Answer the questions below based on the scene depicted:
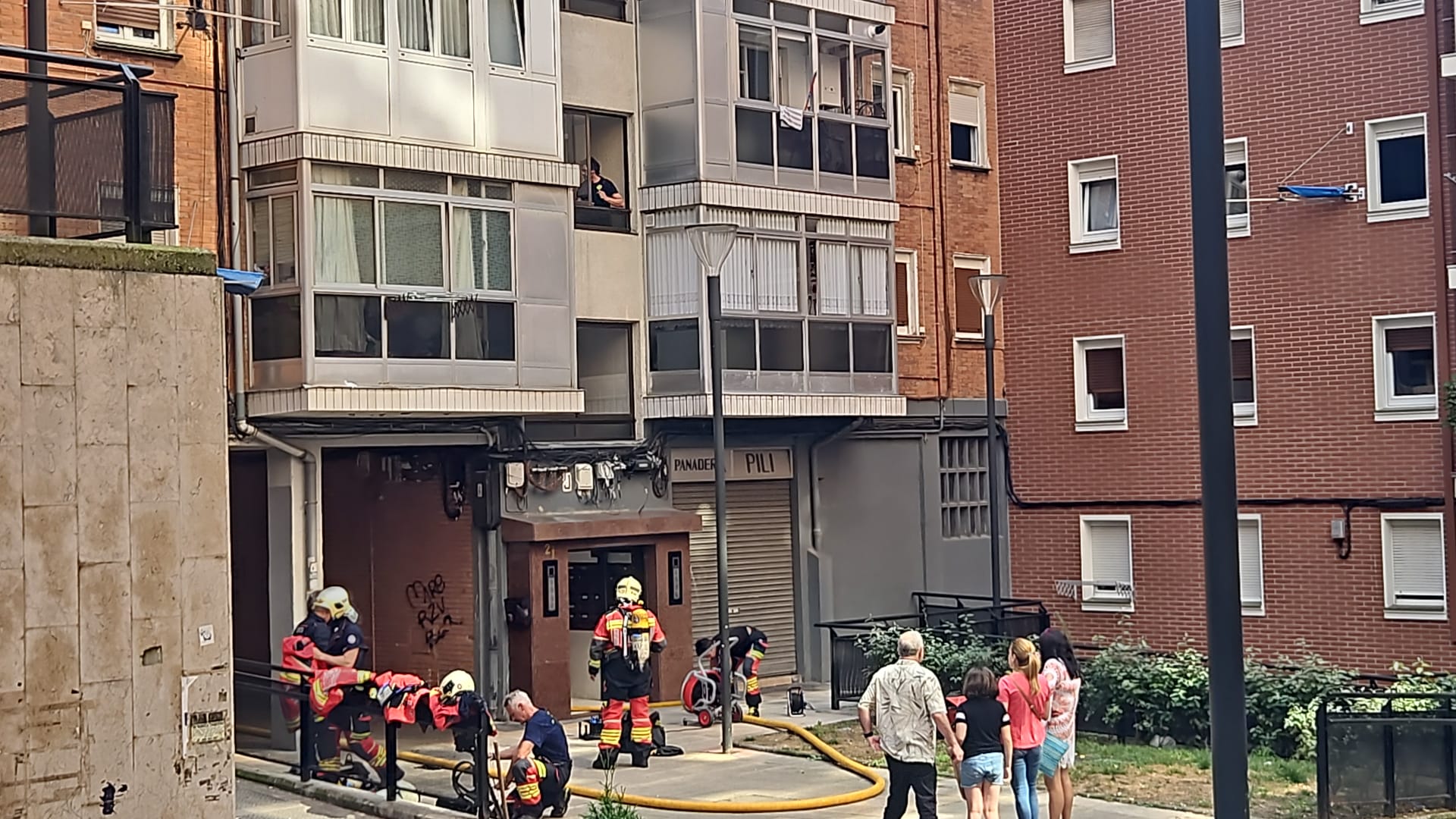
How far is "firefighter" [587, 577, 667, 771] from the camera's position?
17953 millimetres

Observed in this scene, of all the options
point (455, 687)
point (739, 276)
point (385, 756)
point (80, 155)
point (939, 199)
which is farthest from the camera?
point (939, 199)

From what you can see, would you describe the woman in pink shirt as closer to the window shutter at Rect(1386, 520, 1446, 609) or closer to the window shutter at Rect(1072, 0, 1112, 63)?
the window shutter at Rect(1386, 520, 1446, 609)

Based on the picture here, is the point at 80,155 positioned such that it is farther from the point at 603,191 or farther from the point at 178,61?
the point at 603,191

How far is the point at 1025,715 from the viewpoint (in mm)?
13055

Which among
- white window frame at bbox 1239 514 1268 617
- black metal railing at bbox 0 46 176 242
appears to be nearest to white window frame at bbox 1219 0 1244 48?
white window frame at bbox 1239 514 1268 617

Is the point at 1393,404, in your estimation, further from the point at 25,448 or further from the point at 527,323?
the point at 25,448

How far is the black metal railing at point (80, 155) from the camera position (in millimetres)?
9328

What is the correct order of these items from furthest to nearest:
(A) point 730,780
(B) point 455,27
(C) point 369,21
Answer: (B) point 455,27 < (C) point 369,21 < (A) point 730,780

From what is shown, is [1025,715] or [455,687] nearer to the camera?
[1025,715]

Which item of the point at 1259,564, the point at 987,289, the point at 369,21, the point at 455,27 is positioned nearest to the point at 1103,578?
the point at 1259,564

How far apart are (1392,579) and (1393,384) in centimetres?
254

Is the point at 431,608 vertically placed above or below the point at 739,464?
below

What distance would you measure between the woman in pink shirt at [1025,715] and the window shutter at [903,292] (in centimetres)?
1494

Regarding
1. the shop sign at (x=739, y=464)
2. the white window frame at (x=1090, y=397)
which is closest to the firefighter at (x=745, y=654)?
the shop sign at (x=739, y=464)
